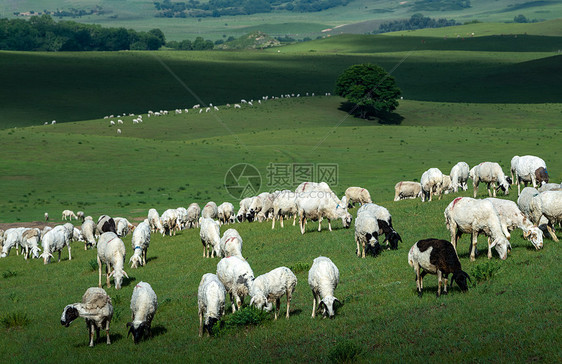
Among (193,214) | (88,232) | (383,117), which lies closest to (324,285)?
(88,232)

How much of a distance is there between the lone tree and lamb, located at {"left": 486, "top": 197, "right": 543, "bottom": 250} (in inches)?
2987

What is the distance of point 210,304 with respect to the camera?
16.1 m

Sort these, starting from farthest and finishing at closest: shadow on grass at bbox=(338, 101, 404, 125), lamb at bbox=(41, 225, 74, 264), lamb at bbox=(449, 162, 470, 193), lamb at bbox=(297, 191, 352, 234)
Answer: shadow on grass at bbox=(338, 101, 404, 125), lamb at bbox=(449, 162, 470, 193), lamb at bbox=(41, 225, 74, 264), lamb at bbox=(297, 191, 352, 234)

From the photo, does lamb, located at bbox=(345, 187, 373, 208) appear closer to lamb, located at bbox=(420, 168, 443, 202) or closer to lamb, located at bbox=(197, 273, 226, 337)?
lamb, located at bbox=(420, 168, 443, 202)

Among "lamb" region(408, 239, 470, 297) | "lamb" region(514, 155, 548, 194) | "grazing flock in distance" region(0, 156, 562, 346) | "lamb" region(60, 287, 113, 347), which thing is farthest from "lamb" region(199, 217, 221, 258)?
"lamb" region(514, 155, 548, 194)

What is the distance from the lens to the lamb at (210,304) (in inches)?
627

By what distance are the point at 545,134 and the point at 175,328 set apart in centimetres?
7073

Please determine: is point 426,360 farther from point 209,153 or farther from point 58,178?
point 209,153

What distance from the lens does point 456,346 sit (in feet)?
41.5

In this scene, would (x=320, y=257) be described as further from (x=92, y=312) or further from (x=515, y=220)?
(x=515, y=220)

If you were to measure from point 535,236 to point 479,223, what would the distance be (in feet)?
6.71

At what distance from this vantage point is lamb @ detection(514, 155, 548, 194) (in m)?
30.9

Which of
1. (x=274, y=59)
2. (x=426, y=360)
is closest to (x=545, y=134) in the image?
(x=426, y=360)


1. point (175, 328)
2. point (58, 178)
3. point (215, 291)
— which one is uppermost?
point (215, 291)
